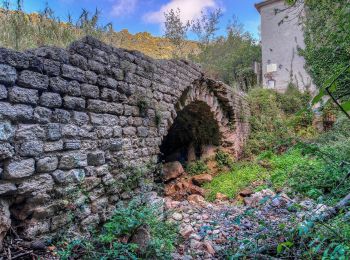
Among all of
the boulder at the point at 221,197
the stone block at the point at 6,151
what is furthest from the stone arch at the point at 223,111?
the stone block at the point at 6,151

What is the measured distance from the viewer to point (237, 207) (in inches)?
199

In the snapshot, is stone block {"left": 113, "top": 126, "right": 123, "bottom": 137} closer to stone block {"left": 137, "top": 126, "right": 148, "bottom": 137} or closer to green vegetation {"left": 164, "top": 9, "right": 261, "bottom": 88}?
stone block {"left": 137, "top": 126, "right": 148, "bottom": 137}

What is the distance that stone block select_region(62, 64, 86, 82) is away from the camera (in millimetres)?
2814

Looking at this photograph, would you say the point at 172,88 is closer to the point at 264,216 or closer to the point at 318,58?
the point at 264,216

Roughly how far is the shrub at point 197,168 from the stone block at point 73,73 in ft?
17.3

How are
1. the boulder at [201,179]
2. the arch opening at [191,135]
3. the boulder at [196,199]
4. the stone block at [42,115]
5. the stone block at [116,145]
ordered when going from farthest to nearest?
the arch opening at [191,135] < the boulder at [201,179] < the boulder at [196,199] < the stone block at [116,145] < the stone block at [42,115]

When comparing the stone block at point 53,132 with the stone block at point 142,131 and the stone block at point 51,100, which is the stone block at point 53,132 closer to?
the stone block at point 51,100

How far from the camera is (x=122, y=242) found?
276 cm

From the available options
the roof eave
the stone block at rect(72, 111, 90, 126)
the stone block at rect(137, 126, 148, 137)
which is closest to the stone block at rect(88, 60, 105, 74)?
the stone block at rect(72, 111, 90, 126)

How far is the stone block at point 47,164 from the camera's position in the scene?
2.52 metres

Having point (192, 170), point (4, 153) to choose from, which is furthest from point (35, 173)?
point (192, 170)

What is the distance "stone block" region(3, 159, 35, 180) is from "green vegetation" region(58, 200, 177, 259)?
28.8 inches

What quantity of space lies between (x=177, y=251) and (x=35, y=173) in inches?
71.2

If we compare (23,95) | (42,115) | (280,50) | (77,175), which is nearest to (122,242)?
(77,175)
